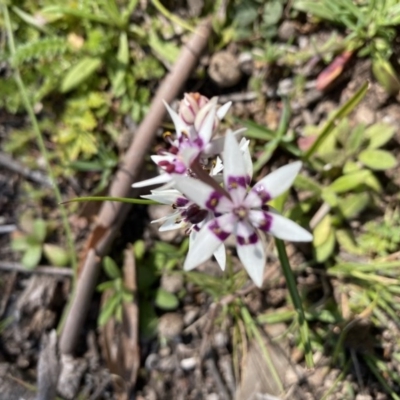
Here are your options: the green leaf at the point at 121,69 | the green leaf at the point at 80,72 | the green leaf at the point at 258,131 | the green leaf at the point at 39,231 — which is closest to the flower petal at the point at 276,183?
the green leaf at the point at 258,131

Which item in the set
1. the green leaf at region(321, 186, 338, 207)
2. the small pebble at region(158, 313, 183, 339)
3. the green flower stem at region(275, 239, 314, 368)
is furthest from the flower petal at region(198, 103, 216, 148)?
the small pebble at region(158, 313, 183, 339)

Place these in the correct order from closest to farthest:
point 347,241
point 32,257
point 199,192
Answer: point 199,192 < point 347,241 < point 32,257

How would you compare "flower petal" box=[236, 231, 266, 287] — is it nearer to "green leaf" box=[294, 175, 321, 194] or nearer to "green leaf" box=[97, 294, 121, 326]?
"green leaf" box=[294, 175, 321, 194]

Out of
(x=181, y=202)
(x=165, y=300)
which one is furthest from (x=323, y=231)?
(x=181, y=202)

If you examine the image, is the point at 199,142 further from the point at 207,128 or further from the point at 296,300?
the point at 296,300

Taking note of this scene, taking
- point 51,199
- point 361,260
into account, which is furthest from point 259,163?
point 51,199

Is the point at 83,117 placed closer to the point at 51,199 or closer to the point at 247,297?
the point at 51,199

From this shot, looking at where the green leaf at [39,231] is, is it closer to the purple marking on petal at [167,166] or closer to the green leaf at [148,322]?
the green leaf at [148,322]

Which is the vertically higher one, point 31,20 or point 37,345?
point 31,20
